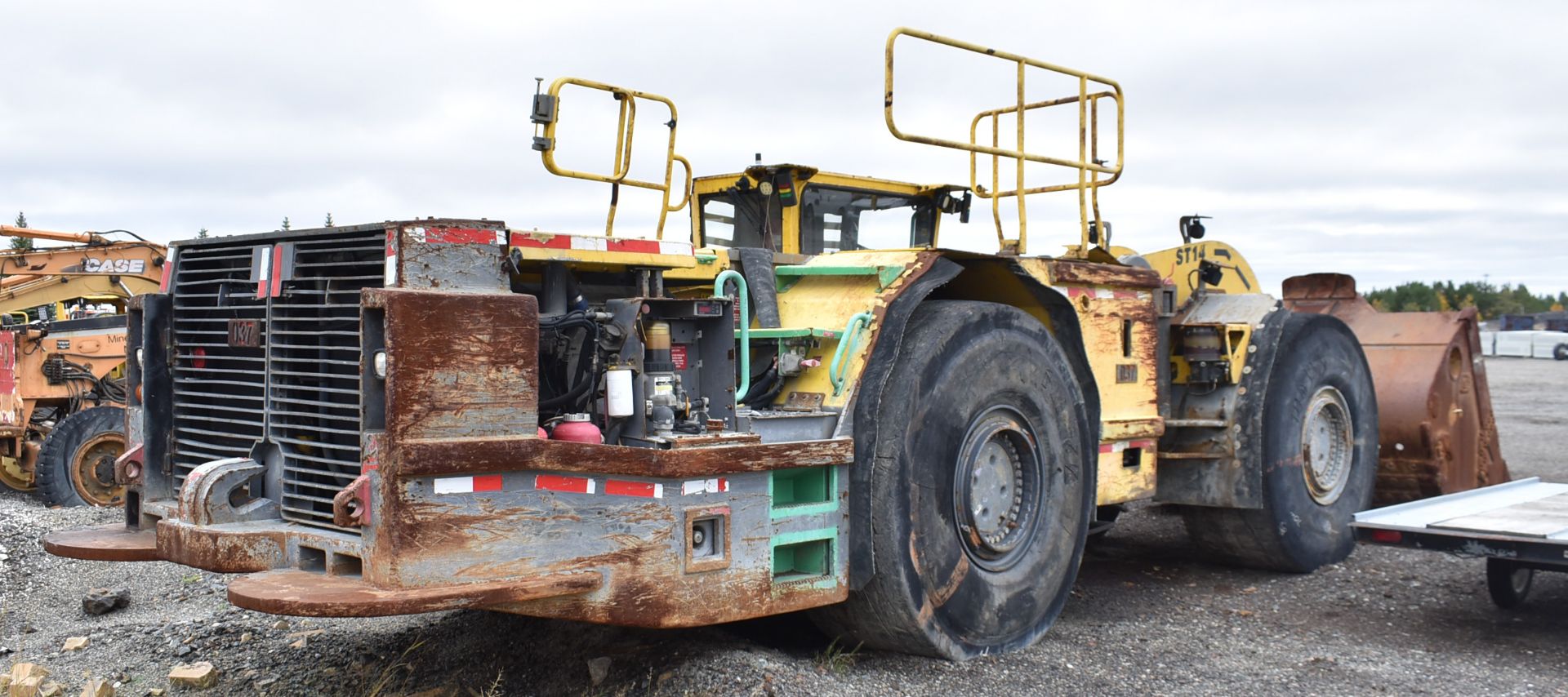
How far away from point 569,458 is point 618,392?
0.36m

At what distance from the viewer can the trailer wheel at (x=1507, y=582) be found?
6375 mm

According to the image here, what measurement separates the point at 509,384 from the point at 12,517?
7.15 m

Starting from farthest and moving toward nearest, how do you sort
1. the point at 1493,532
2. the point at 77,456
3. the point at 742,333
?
the point at 77,456 → the point at 1493,532 → the point at 742,333

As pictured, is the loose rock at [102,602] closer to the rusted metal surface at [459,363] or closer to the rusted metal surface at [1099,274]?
the rusted metal surface at [459,363]

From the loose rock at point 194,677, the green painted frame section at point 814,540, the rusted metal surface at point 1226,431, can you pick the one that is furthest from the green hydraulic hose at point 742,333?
the rusted metal surface at point 1226,431

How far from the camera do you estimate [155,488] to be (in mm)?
5215

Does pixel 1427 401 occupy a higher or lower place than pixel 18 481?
higher

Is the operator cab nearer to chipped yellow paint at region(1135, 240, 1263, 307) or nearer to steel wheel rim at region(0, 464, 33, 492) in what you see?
chipped yellow paint at region(1135, 240, 1263, 307)

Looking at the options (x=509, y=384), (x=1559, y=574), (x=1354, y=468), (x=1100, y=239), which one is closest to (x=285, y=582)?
(x=509, y=384)

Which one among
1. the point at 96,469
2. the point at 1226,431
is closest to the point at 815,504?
the point at 1226,431

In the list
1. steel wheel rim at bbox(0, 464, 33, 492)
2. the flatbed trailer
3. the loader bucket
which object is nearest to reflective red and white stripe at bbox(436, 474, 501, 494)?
the flatbed trailer

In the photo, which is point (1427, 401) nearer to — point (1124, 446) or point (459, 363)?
point (1124, 446)

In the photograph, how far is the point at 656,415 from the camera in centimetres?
449

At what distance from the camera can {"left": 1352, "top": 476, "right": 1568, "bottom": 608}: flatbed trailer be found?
19.0 feet
